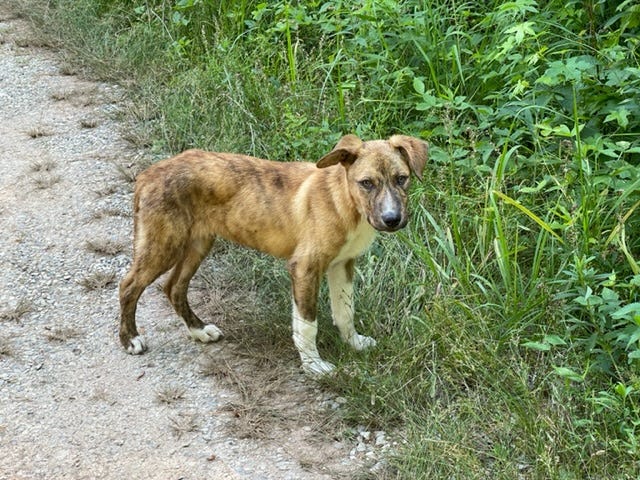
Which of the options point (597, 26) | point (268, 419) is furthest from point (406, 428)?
point (597, 26)

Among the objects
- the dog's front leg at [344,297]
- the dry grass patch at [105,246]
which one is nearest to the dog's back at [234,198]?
the dog's front leg at [344,297]

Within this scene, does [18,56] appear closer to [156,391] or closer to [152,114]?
[152,114]

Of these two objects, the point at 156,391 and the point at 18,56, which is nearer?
the point at 156,391

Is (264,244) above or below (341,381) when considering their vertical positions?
above

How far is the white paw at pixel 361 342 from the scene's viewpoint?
520cm

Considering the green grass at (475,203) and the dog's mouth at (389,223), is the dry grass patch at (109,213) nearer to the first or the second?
the green grass at (475,203)

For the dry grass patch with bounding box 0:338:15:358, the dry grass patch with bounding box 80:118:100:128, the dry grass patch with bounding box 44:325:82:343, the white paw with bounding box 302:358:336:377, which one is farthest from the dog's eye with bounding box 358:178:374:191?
the dry grass patch with bounding box 80:118:100:128

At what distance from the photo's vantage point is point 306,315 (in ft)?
16.7

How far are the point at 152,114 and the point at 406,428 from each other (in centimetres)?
434

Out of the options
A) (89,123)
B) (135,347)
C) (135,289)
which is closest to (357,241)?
(135,289)

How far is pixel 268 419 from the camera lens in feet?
15.8

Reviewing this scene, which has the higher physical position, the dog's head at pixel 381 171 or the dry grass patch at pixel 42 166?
the dog's head at pixel 381 171

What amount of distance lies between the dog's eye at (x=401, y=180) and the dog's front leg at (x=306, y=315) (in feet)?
2.31

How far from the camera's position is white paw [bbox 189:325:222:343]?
551cm
